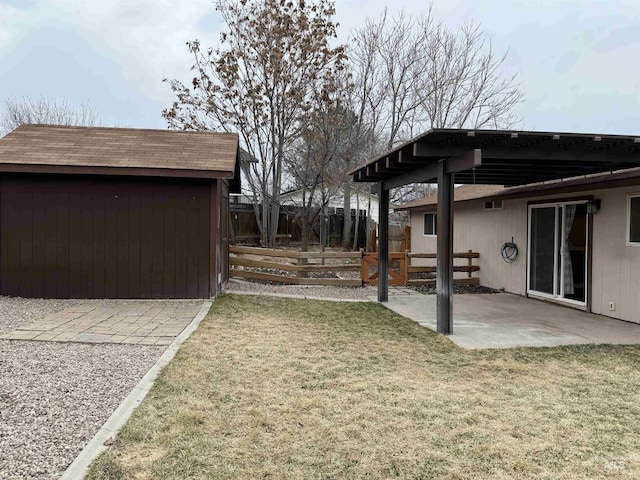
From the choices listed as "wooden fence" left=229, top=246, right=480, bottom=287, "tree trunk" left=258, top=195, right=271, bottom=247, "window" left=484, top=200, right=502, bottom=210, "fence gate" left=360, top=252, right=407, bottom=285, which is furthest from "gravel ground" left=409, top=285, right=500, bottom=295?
"tree trunk" left=258, top=195, right=271, bottom=247

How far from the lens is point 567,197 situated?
25.4 ft

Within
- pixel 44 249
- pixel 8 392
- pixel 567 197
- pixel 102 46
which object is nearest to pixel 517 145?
pixel 567 197

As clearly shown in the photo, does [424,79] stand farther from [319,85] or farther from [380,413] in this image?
[380,413]

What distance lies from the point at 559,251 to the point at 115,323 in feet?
23.7

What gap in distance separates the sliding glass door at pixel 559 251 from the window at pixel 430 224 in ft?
14.2

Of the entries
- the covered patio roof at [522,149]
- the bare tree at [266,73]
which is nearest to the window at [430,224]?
the bare tree at [266,73]

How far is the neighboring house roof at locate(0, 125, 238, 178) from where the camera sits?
727 centimetres

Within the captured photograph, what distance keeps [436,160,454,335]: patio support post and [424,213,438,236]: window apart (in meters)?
7.37

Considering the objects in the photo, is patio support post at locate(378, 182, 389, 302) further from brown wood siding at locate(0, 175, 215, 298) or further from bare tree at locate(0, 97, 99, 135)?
bare tree at locate(0, 97, 99, 135)

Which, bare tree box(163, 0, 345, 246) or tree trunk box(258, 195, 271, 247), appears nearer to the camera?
bare tree box(163, 0, 345, 246)

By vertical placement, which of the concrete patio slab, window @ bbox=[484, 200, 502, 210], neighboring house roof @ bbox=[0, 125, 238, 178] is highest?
neighboring house roof @ bbox=[0, 125, 238, 178]

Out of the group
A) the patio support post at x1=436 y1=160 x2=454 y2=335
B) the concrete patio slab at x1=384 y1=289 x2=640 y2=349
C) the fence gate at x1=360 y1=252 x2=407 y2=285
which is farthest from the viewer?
the fence gate at x1=360 y1=252 x2=407 y2=285

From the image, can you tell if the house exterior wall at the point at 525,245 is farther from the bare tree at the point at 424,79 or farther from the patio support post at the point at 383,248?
the bare tree at the point at 424,79

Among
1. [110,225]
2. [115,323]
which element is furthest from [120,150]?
[115,323]
